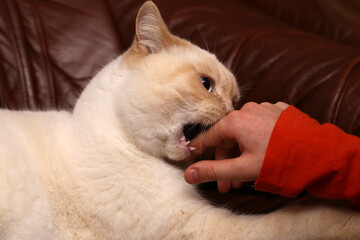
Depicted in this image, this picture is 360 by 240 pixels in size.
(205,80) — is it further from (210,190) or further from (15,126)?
(15,126)

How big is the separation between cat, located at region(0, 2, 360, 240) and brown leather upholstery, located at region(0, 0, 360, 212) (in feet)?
1.24

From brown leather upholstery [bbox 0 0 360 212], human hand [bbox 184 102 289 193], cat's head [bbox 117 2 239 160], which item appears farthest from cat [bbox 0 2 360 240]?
brown leather upholstery [bbox 0 0 360 212]

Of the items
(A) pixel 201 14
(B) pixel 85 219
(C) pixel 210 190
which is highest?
(A) pixel 201 14

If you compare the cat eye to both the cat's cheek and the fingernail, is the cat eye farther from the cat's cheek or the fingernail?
the fingernail

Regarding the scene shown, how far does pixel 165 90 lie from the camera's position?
→ 3.77ft

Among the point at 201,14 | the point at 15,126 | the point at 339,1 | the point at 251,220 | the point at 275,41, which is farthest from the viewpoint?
the point at 339,1

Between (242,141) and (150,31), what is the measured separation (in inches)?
24.2

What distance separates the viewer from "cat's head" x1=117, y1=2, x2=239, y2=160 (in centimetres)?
114

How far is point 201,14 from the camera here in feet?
6.73

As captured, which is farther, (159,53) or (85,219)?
(159,53)

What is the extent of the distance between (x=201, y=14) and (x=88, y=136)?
1.22 metres

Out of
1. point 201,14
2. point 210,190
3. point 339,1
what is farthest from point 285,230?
Answer: point 339,1

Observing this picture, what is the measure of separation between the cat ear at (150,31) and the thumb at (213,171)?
0.55 meters

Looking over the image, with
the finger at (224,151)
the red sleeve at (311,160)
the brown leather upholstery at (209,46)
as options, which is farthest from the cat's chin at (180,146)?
the brown leather upholstery at (209,46)
